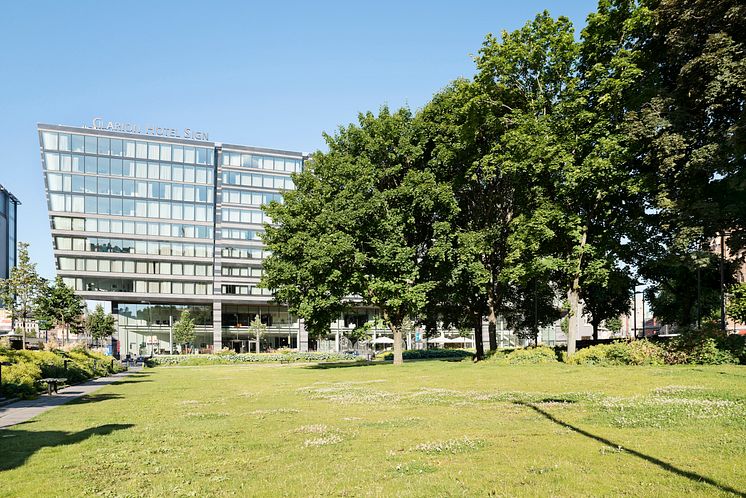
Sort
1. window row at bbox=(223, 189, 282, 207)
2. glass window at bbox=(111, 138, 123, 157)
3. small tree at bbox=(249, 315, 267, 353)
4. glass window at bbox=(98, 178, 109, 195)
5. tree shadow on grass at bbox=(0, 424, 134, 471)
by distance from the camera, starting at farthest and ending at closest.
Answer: window row at bbox=(223, 189, 282, 207) < glass window at bbox=(111, 138, 123, 157) < glass window at bbox=(98, 178, 109, 195) < small tree at bbox=(249, 315, 267, 353) < tree shadow on grass at bbox=(0, 424, 134, 471)

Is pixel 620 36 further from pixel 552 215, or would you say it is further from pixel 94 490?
pixel 94 490

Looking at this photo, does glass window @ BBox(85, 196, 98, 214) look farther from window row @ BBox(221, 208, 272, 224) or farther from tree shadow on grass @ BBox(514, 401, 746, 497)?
tree shadow on grass @ BBox(514, 401, 746, 497)

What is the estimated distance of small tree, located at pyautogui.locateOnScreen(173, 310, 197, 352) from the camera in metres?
94.9

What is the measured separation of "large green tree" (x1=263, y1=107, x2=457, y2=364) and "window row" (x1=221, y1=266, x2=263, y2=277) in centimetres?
6314

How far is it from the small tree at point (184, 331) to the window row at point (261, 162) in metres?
29.2

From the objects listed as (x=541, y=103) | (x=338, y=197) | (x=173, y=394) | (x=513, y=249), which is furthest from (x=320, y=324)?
(x=541, y=103)

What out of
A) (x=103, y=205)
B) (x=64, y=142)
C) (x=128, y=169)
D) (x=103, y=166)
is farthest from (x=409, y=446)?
(x=64, y=142)

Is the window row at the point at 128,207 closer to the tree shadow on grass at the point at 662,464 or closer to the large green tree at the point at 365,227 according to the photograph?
the large green tree at the point at 365,227

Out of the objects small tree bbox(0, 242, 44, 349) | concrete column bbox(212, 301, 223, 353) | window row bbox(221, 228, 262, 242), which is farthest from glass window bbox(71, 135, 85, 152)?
small tree bbox(0, 242, 44, 349)

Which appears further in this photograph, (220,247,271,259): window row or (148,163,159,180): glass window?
(220,247,271,259): window row

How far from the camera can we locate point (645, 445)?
9.89m

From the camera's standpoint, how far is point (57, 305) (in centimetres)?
5931

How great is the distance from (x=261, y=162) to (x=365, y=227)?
234 feet

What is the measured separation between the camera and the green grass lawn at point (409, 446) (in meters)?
7.98
